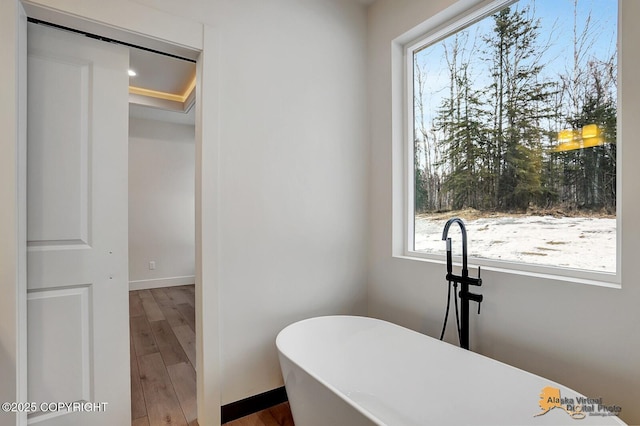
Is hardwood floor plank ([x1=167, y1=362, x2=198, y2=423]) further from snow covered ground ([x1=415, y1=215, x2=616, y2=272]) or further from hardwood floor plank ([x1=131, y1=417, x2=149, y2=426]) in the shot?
snow covered ground ([x1=415, y1=215, x2=616, y2=272])

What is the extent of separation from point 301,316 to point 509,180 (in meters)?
1.52

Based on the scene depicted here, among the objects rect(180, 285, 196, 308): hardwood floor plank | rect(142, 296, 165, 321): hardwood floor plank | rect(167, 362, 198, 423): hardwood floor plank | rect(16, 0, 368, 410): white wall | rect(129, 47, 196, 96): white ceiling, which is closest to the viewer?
rect(16, 0, 368, 410): white wall

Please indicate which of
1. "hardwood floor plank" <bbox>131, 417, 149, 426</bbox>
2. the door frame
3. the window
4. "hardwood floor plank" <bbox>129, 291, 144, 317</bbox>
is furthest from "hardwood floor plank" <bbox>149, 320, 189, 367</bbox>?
the window

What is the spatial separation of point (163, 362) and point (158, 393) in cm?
47

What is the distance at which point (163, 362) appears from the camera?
2.55m

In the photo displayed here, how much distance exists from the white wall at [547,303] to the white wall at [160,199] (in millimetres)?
3448

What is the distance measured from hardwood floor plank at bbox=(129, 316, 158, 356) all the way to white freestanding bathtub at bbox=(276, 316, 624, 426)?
1.67 m

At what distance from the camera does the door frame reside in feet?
4.32

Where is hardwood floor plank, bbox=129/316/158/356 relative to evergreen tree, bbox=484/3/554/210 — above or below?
below

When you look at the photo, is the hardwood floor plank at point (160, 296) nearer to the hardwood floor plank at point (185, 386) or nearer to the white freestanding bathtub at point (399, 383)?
the hardwood floor plank at point (185, 386)

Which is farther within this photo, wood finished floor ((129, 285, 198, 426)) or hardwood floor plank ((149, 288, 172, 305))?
hardwood floor plank ((149, 288, 172, 305))

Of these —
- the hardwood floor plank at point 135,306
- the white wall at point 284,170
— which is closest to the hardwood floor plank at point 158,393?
the white wall at point 284,170
